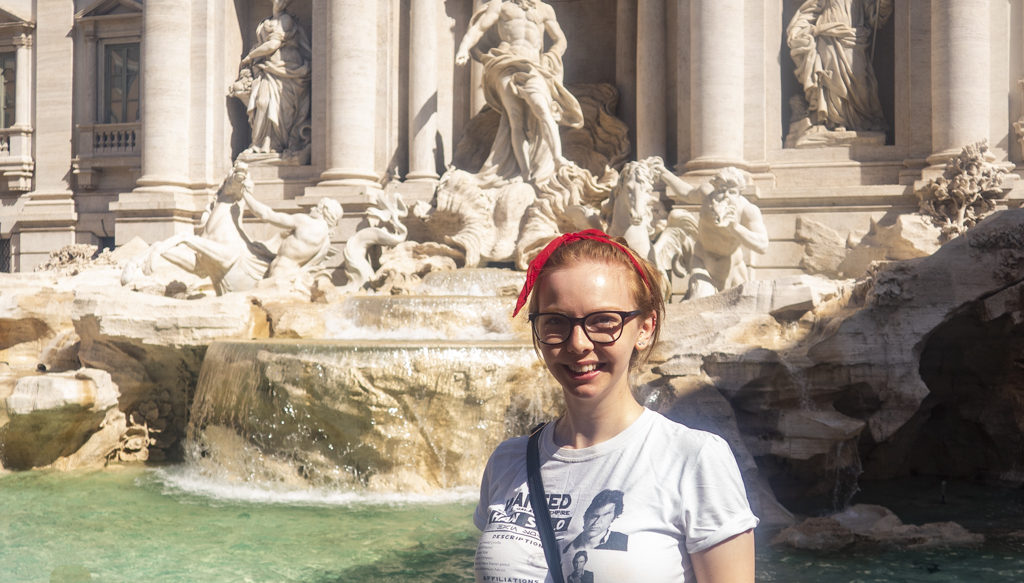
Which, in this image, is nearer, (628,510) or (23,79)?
(628,510)

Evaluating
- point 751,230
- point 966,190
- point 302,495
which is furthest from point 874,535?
point 966,190

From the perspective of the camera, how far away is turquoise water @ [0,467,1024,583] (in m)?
4.91

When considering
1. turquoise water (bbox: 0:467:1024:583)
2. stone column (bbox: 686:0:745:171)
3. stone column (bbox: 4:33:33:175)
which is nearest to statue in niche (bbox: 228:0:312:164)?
stone column (bbox: 4:33:33:175)

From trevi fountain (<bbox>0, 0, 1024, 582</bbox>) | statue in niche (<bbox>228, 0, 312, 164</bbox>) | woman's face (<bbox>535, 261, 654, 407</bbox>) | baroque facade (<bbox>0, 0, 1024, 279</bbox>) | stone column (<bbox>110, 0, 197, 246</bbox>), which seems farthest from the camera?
statue in niche (<bbox>228, 0, 312, 164</bbox>)

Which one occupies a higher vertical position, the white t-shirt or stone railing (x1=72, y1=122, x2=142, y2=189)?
stone railing (x1=72, y1=122, x2=142, y2=189)

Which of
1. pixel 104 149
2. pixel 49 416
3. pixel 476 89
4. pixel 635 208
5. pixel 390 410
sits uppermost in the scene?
pixel 476 89

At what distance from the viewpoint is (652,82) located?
1242 centimetres

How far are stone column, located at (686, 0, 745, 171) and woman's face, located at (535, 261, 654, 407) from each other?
1027 centimetres

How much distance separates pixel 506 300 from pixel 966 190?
5.37 metres

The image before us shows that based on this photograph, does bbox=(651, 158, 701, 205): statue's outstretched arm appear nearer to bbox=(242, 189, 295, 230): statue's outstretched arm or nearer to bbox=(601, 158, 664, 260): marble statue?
bbox=(601, 158, 664, 260): marble statue

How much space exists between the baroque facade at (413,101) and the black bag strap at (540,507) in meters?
10.1

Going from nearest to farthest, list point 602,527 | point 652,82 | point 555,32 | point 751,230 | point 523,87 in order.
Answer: point 602,527 < point 751,230 < point 523,87 < point 652,82 < point 555,32

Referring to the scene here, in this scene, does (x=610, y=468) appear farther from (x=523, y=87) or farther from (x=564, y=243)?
(x=523, y=87)

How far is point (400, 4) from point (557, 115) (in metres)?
3.14
